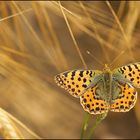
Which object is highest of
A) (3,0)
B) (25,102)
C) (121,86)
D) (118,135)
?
(3,0)

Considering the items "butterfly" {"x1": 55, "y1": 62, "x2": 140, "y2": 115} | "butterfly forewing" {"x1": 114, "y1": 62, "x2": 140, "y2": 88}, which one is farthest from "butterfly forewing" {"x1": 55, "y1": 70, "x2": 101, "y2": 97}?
"butterfly forewing" {"x1": 114, "y1": 62, "x2": 140, "y2": 88}

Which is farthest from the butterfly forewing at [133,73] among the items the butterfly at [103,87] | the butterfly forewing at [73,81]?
A: the butterfly forewing at [73,81]

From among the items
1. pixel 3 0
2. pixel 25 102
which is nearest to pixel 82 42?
pixel 25 102

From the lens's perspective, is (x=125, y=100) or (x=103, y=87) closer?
(x=125, y=100)

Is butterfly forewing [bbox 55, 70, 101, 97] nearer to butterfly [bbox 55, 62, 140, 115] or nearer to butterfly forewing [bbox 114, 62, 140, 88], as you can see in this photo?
butterfly [bbox 55, 62, 140, 115]

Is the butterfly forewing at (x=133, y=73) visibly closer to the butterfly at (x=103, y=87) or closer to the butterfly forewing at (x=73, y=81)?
the butterfly at (x=103, y=87)

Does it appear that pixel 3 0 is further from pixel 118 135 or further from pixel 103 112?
pixel 118 135
